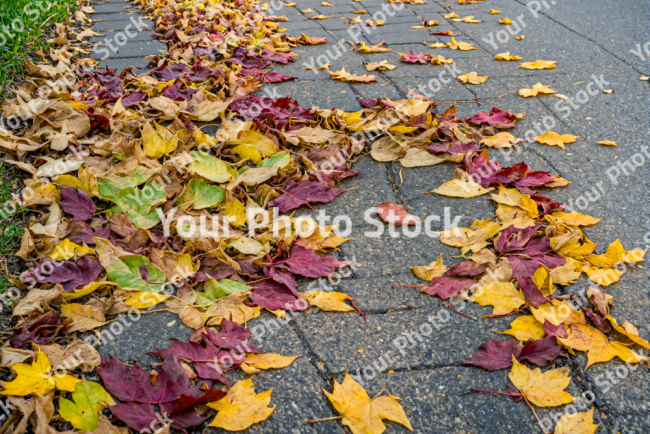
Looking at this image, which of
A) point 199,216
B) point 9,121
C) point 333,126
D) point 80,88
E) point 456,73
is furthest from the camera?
point 456,73

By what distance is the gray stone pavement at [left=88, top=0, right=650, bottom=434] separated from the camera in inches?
44.9

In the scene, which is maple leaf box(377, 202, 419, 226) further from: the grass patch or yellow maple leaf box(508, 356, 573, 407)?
the grass patch

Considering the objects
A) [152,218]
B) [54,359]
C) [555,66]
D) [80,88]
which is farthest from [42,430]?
[555,66]

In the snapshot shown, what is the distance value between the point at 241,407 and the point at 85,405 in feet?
1.15

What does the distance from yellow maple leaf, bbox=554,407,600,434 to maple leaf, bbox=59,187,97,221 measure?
5.03 ft

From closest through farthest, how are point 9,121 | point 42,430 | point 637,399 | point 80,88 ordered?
point 42,430 < point 637,399 < point 9,121 < point 80,88

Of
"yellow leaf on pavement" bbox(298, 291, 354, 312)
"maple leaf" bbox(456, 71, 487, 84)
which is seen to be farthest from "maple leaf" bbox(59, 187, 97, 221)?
"maple leaf" bbox(456, 71, 487, 84)

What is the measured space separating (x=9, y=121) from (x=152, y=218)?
0.94m

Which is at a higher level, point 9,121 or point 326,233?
point 9,121

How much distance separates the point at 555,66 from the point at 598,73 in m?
0.25

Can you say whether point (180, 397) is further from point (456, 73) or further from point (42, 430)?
point (456, 73)

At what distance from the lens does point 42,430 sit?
39.6 inches

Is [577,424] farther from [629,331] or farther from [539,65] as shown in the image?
[539,65]

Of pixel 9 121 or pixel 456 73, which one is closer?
pixel 9 121
